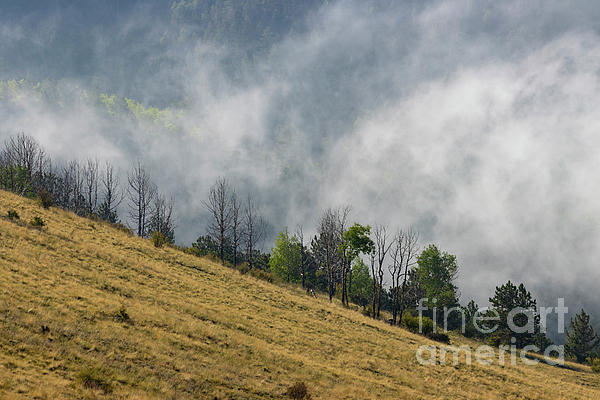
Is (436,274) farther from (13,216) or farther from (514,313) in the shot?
(13,216)

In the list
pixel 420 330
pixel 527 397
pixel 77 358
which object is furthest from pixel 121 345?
pixel 420 330

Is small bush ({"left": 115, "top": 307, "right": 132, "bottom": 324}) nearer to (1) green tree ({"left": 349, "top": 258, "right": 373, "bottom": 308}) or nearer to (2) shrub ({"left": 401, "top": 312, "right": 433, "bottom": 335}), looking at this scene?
(2) shrub ({"left": 401, "top": 312, "right": 433, "bottom": 335})

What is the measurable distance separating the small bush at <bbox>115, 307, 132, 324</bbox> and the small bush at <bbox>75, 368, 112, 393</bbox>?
477cm

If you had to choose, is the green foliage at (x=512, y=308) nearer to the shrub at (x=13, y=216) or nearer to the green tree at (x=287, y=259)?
the green tree at (x=287, y=259)

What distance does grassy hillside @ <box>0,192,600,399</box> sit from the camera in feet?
35.9

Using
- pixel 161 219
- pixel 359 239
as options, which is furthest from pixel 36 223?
pixel 161 219

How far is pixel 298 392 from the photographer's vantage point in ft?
44.4

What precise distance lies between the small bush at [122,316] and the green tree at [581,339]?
84.5 metres

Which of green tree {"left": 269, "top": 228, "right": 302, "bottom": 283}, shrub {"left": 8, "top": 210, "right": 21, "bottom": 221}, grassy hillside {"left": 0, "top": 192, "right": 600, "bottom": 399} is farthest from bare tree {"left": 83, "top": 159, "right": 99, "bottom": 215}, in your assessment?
grassy hillside {"left": 0, "top": 192, "right": 600, "bottom": 399}

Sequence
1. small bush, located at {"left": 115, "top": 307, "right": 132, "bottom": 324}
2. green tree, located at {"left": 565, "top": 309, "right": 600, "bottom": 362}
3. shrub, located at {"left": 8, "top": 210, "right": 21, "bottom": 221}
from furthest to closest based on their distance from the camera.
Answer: green tree, located at {"left": 565, "top": 309, "right": 600, "bottom": 362}
shrub, located at {"left": 8, "top": 210, "right": 21, "bottom": 221}
small bush, located at {"left": 115, "top": 307, "right": 132, "bottom": 324}

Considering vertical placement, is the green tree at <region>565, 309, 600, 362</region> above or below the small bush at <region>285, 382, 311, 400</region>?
below

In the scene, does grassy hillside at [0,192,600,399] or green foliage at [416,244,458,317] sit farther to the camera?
green foliage at [416,244,458,317]

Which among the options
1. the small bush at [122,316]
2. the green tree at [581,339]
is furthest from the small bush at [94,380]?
the green tree at [581,339]

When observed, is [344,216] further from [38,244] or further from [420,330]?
[38,244]
